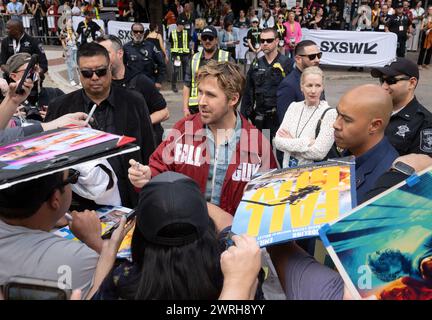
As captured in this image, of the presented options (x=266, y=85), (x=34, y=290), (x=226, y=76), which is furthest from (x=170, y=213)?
(x=266, y=85)

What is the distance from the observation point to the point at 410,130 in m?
3.27

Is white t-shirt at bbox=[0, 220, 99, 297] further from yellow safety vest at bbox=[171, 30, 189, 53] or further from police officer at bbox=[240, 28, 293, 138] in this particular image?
yellow safety vest at bbox=[171, 30, 189, 53]

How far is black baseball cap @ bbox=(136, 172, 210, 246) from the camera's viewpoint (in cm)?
135

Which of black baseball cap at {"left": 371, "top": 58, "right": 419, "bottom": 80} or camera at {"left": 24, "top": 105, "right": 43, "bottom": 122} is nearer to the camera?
black baseball cap at {"left": 371, "top": 58, "right": 419, "bottom": 80}

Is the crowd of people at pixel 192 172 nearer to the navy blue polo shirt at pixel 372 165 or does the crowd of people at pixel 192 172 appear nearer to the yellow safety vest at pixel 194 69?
the navy blue polo shirt at pixel 372 165

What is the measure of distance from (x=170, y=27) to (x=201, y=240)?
13928 mm

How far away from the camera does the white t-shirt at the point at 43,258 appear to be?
159 centimetres

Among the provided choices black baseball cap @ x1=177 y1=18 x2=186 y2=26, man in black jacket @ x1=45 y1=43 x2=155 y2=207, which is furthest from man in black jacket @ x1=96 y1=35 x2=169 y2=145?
black baseball cap @ x1=177 y1=18 x2=186 y2=26

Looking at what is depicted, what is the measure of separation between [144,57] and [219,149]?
571 cm

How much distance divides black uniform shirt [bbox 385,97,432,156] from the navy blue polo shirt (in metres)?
1.07

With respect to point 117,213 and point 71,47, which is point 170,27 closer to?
point 71,47

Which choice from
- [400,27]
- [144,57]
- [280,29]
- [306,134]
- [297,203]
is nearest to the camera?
[297,203]

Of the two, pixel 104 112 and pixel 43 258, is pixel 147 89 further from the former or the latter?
pixel 43 258
